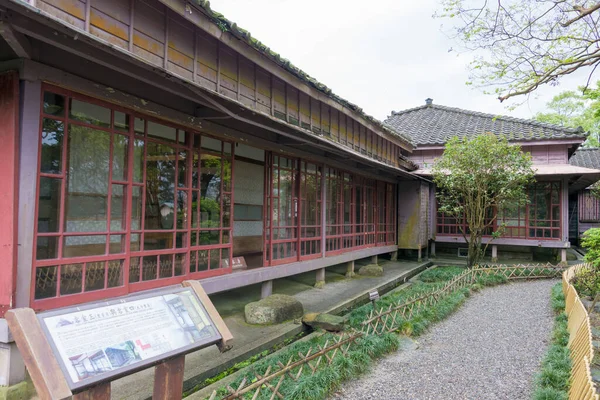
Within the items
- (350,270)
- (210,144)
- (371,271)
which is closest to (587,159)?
(371,271)

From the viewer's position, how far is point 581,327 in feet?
17.9

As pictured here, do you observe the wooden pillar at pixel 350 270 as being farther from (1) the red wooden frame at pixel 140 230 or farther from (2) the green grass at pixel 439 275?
(1) the red wooden frame at pixel 140 230

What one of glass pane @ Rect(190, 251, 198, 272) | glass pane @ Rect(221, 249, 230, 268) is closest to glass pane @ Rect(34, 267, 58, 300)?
glass pane @ Rect(190, 251, 198, 272)

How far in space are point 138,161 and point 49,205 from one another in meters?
1.32

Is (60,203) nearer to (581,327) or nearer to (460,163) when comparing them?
(581,327)

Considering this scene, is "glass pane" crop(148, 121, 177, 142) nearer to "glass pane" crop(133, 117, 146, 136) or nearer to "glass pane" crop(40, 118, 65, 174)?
"glass pane" crop(133, 117, 146, 136)

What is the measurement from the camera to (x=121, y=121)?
5.02 m

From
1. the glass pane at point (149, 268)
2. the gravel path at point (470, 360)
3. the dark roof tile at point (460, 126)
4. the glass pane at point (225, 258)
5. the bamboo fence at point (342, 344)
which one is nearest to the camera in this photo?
the bamboo fence at point (342, 344)

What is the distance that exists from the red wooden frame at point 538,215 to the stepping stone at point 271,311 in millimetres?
9912

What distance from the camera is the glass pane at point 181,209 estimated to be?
590 centimetres

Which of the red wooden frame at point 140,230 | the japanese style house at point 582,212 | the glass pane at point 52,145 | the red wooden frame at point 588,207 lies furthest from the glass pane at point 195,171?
the red wooden frame at point 588,207

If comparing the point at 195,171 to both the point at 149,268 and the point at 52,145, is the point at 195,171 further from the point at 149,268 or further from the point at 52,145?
the point at 52,145

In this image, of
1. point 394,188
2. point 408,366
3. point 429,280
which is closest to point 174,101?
point 408,366

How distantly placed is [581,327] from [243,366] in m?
4.84
